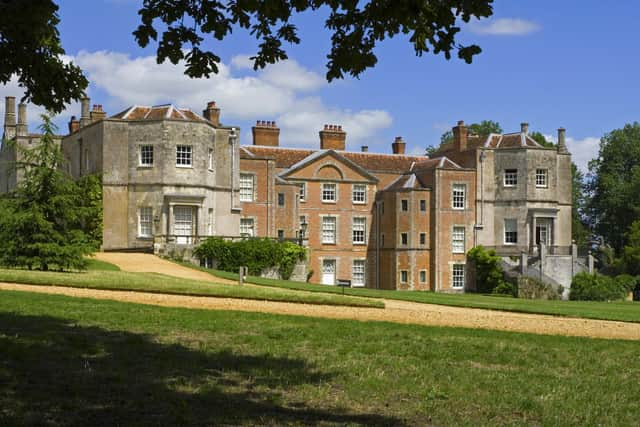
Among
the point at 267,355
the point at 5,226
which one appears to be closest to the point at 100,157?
the point at 5,226

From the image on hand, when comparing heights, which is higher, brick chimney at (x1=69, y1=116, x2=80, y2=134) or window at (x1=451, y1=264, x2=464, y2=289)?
brick chimney at (x1=69, y1=116, x2=80, y2=134)

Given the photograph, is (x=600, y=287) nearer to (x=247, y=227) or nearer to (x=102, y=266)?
(x=247, y=227)

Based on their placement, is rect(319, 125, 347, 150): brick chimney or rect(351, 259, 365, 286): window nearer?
rect(351, 259, 365, 286): window

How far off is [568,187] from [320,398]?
1759 inches

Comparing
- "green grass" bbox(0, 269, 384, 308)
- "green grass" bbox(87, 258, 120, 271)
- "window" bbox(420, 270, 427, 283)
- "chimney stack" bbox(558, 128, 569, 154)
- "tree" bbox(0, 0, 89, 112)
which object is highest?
"chimney stack" bbox(558, 128, 569, 154)

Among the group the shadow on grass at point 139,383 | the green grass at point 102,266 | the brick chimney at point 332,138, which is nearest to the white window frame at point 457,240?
the brick chimney at point 332,138

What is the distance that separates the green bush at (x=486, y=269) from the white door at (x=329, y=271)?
8144 millimetres

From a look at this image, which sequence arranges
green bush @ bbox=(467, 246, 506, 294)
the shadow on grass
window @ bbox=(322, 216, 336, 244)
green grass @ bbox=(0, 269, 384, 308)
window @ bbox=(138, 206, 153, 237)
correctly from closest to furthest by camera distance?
1. the shadow on grass
2. green grass @ bbox=(0, 269, 384, 308)
3. window @ bbox=(138, 206, 153, 237)
4. green bush @ bbox=(467, 246, 506, 294)
5. window @ bbox=(322, 216, 336, 244)

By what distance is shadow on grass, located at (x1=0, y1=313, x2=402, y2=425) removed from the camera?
7.23m

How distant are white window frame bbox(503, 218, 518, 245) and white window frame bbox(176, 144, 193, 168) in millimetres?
19965

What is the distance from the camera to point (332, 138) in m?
53.4

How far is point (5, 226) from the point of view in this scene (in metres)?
25.0

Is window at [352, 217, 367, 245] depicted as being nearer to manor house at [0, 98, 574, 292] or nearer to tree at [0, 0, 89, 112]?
manor house at [0, 98, 574, 292]

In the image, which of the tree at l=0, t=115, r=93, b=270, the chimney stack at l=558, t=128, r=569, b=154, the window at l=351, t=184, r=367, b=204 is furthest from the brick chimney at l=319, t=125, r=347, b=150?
the tree at l=0, t=115, r=93, b=270
